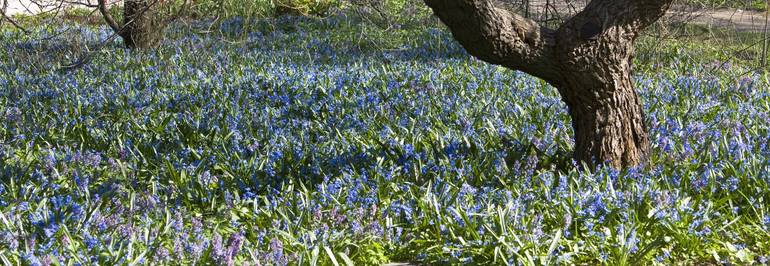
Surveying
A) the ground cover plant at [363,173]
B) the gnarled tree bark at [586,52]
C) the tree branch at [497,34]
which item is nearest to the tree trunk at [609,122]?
the gnarled tree bark at [586,52]

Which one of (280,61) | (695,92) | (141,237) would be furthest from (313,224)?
(280,61)

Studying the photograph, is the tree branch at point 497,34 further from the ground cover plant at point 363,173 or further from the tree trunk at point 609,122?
the ground cover plant at point 363,173

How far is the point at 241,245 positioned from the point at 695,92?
4909mm

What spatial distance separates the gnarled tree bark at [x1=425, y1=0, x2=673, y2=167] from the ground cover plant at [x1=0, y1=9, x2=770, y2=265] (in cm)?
23

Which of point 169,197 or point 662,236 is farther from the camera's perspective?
point 169,197

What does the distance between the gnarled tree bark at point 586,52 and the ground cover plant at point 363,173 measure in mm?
228

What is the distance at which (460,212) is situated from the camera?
4180 mm

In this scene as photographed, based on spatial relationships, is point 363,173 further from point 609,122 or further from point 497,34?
point 609,122

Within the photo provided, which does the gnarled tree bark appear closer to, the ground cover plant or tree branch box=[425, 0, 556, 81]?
tree branch box=[425, 0, 556, 81]

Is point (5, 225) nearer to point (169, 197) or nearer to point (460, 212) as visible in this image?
point (169, 197)

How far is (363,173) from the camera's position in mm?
5039

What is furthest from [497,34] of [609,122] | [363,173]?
[363,173]

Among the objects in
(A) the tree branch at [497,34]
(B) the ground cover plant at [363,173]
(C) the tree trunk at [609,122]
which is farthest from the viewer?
(C) the tree trunk at [609,122]

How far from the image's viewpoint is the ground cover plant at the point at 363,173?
4.00 meters
